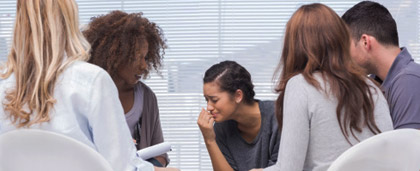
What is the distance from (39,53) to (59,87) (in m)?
0.11

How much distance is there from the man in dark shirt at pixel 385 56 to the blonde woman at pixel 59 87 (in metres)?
0.96

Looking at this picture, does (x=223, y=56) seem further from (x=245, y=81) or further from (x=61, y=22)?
(x=61, y=22)

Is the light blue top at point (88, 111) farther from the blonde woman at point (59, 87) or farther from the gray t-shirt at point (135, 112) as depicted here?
the gray t-shirt at point (135, 112)

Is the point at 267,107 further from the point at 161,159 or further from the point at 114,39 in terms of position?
the point at 114,39

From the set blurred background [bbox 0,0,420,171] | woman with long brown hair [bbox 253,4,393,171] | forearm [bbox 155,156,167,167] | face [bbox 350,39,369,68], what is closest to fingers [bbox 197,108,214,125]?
forearm [bbox 155,156,167,167]

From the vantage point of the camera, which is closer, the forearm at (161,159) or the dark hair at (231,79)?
the forearm at (161,159)

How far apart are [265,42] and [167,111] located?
0.86m

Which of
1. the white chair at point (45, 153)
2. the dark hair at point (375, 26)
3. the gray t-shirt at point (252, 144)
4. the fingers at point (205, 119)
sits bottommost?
the gray t-shirt at point (252, 144)

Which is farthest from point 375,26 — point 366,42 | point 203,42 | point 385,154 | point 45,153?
point 203,42

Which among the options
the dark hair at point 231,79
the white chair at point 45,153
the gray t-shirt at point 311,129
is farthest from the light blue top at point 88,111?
the dark hair at point 231,79

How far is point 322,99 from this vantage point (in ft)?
5.19

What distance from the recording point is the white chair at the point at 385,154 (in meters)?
1.19

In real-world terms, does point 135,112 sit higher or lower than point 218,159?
higher

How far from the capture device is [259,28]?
→ 377 cm
